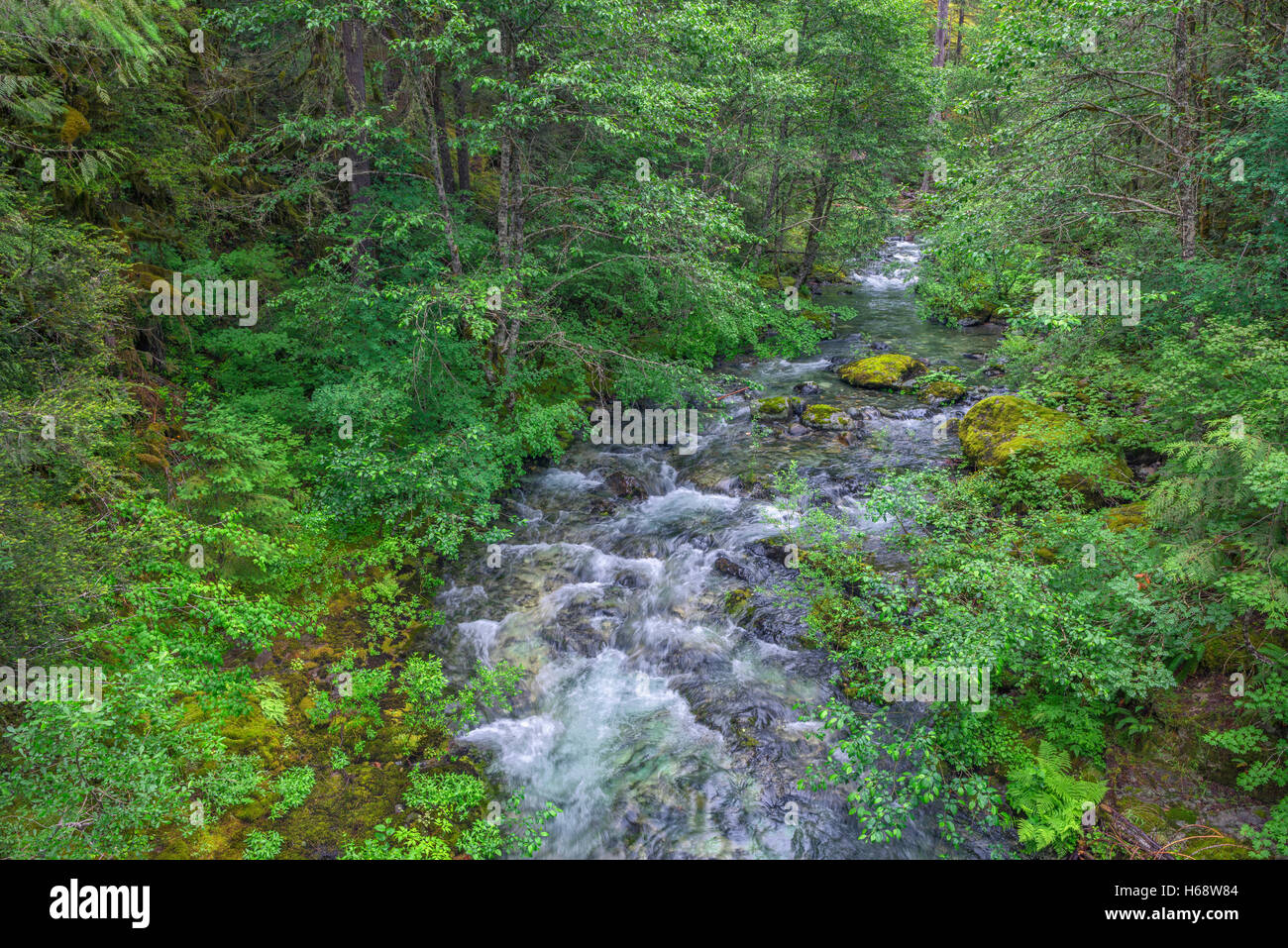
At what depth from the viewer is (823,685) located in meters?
8.16

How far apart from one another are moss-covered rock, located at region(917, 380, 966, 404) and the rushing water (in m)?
1.27

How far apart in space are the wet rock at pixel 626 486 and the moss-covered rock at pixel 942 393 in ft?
27.2

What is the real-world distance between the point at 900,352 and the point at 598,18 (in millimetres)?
13504

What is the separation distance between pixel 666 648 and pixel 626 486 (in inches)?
174

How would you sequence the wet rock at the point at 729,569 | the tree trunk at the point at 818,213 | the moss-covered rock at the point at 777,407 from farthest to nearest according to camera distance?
the tree trunk at the point at 818,213 < the moss-covered rock at the point at 777,407 < the wet rock at the point at 729,569

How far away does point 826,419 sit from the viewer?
49.9ft

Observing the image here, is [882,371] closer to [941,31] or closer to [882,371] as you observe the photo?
[882,371]

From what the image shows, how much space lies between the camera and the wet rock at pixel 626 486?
1255 centimetres

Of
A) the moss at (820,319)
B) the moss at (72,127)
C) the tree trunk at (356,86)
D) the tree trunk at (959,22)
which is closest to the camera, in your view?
the moss at (72,127)

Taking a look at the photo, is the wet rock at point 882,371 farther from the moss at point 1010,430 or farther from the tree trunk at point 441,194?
the tree trunk at point 441,194

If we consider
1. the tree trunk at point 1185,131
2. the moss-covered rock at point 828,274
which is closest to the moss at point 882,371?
the tree trunk at point 1185,131

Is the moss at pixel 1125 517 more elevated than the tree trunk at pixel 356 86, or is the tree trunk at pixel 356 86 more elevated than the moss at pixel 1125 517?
the tree trunk at pixel 356 86
